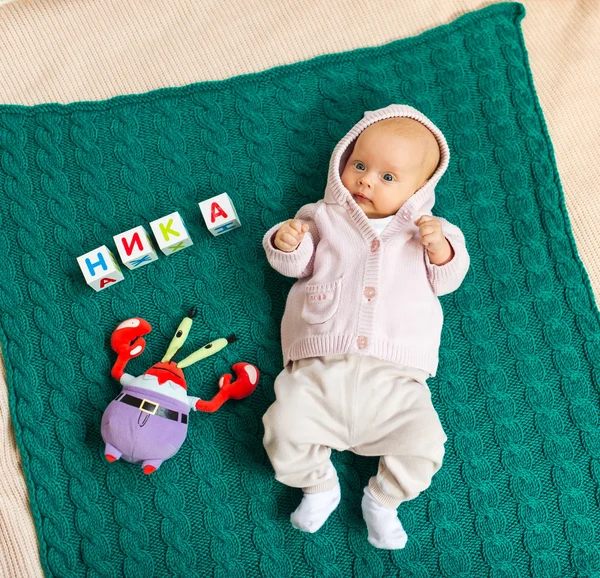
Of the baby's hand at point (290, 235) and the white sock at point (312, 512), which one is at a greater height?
the baby's hand at point (290, 235)

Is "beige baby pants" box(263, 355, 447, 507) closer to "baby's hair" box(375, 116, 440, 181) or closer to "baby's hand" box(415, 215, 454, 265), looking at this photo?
"baby's hand" box(415, 215, 454, 265)

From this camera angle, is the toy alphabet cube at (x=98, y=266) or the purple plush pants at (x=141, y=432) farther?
the toy alphabet cube at (x=98, y=266)

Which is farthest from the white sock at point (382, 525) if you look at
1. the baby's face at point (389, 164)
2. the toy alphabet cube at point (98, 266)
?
the toy alphabet cube at point (98, 266)

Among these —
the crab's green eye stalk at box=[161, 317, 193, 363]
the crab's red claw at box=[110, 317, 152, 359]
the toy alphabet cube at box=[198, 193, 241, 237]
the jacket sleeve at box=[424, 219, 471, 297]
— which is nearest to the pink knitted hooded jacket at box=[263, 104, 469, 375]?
the jacket sleeve at box=[424, 219, 471, 297]

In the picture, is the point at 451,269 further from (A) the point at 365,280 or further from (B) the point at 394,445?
(B) the point at 394,445

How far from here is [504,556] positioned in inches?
53.1

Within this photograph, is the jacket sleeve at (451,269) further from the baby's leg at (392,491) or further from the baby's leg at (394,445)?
the baby's leg at (392,491)

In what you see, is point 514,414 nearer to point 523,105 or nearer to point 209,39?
point 523,105

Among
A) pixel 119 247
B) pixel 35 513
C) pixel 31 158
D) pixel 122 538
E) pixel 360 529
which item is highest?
pixel 31 158

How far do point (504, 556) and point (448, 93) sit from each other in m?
1.11

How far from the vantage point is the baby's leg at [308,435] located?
127 centimetres

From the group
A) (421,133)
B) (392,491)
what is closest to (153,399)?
(392,491)

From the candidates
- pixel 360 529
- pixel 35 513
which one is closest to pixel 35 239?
pixel 35 513

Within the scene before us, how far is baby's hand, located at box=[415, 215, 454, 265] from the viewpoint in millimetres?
1293
